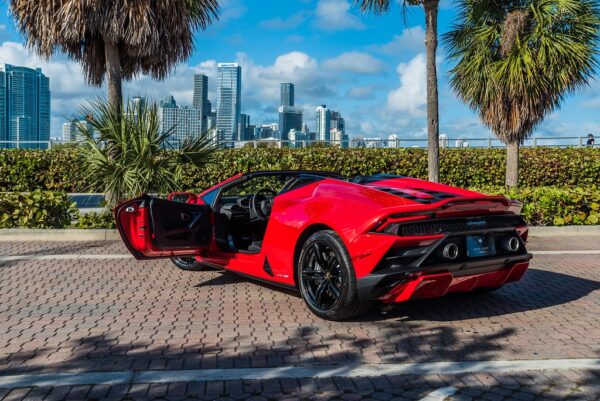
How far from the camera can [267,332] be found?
4633mm

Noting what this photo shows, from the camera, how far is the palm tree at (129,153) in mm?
9695

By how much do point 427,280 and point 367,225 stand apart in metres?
0.62

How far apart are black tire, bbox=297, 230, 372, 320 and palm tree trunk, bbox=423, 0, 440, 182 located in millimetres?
7637

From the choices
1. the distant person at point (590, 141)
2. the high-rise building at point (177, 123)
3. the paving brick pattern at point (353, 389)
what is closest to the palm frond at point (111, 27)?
the high-rise building at point (177, 123)

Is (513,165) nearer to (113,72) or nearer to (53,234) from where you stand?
(113,72)

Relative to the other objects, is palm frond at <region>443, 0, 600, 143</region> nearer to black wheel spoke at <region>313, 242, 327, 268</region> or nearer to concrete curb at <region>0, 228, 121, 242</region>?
concrete curb at <region>0, 228, 121, 242</region>

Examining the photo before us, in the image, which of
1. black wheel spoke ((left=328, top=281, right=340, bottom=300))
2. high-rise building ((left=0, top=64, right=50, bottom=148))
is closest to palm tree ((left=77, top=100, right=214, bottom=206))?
black wheel spoke ((left=328, top=281, right=340, bottom=300))

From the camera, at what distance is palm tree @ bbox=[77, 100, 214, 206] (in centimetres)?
970

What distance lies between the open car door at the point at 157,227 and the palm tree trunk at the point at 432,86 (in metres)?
7.24

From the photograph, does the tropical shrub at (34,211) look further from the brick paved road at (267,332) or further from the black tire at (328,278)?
the black tire at (328,278)

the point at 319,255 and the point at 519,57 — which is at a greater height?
the point at 519,57

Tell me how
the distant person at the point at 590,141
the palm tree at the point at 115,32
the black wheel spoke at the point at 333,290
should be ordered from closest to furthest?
the black wheel spoke at the point at 333,290 < the palm tree at the point at 115,32 < the distant person at the point at 590,141

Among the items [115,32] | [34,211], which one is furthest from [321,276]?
[115,32]

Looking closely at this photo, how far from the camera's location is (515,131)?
14391 mm
